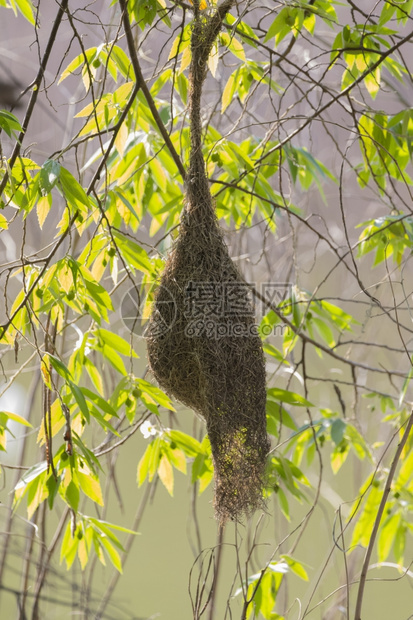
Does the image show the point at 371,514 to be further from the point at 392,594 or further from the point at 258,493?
the point at 392,594

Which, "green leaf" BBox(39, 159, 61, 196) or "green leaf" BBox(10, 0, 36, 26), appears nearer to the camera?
"green leaf" BBox(39, 159, 61, 196)

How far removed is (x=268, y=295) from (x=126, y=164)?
0.77 metres

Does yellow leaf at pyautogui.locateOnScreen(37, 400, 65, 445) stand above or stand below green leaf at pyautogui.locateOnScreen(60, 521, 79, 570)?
above

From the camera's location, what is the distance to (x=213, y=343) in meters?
1.31

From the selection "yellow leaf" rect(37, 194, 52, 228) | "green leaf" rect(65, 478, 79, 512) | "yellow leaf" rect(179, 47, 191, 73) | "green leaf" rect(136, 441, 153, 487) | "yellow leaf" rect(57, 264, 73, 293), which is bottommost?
"green leaf" rect(65, 478, 79, 512)

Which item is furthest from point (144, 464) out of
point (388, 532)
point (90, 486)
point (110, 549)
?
point (388, 532)

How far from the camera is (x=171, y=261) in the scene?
139 cm

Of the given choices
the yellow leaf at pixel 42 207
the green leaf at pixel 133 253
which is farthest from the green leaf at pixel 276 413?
the yellow leaf at pixel 42 207

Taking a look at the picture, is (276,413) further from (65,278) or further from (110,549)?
(65,278)

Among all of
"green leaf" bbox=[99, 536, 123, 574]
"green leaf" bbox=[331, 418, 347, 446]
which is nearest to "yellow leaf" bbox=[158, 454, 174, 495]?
"green leaf" bbox=[99, 536, 123, 574]

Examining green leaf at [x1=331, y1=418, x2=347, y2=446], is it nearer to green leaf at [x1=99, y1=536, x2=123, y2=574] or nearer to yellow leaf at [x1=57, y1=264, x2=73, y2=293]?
green leaf at [x1=99, y1=536, x2=123, y2=574]

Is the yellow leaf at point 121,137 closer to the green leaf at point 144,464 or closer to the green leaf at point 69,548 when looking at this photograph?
the green leaf at point 144,464

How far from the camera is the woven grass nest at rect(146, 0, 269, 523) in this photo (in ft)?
4.26

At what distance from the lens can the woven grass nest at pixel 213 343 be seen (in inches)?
51.1
